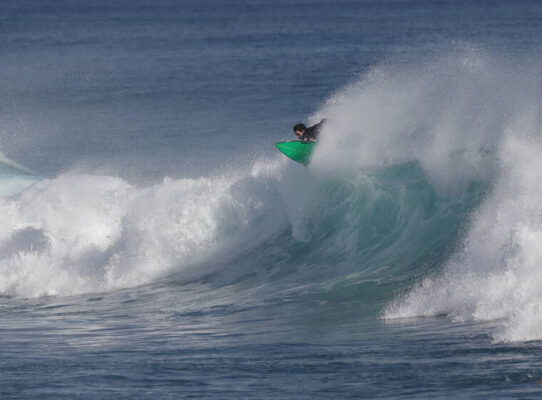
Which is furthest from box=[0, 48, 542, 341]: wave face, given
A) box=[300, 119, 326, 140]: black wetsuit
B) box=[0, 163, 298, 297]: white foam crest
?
box=[300, 119, 326, 140]: black wetsuit

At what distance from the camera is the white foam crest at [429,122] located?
60.6ft

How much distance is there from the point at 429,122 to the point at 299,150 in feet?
7.91

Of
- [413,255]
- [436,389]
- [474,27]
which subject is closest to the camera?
[436,389]

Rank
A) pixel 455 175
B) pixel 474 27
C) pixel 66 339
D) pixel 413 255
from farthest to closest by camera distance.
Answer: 1. pixel 474 27
2. pixel 455 175
3. pixel 413 255
4. pixel 66 339

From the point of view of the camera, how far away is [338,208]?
1945cm

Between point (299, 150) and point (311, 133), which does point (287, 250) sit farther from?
Answer: point (311, 133)

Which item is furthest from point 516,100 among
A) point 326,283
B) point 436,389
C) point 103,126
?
point 103,126

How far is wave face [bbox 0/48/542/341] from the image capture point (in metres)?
17.3

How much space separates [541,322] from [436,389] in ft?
6.52

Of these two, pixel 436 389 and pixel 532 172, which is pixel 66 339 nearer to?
pixel 436 389

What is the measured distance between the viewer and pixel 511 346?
37.8ft

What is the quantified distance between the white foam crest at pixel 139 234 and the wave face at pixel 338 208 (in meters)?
0.03

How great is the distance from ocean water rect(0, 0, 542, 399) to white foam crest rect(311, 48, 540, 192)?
4 cm

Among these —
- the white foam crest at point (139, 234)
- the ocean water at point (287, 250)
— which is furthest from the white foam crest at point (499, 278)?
the white foam crest at point (139, 234)
